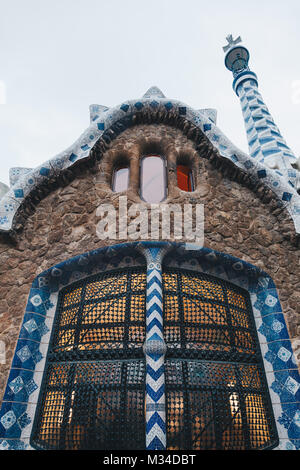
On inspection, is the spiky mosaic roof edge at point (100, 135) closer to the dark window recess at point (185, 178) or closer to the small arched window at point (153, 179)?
the dark window recess at point (185, 178)

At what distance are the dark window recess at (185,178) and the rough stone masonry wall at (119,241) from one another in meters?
0.17

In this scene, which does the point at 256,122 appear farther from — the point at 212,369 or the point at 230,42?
the point at 212,369

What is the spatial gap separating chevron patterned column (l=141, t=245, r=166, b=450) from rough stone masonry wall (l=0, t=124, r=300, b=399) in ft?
2.08

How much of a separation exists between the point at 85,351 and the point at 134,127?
370cm

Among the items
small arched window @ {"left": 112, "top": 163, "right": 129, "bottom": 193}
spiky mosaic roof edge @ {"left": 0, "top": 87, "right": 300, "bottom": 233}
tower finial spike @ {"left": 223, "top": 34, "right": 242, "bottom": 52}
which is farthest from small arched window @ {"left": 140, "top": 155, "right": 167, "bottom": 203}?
tower finial spike @ {"left": 223, "top": 34, "right": 242, "bottom": 52}

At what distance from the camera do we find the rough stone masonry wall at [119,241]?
12.2ft

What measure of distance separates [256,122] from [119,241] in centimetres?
567

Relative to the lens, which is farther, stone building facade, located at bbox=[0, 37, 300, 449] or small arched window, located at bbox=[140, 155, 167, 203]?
small arched window, located at bbox=[140, 155, 167, 203]

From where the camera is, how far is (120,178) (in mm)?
4871

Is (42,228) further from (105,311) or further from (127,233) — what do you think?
(105,311)

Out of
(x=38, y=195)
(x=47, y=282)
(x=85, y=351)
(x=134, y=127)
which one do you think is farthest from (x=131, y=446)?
(x=134, y=127)

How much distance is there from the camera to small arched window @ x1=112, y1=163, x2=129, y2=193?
473 centimetres

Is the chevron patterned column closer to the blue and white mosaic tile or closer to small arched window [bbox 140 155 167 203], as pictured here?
the blue and white mosaic tile

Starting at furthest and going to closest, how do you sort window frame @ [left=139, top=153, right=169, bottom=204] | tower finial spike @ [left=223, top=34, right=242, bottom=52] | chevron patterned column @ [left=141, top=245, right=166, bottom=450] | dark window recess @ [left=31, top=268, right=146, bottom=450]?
tower finial spike @ [left=223, top=34, right=242, bottom=52]
window frame @ [left=139, top=153, right=169, bottom=204]
dark window recess @ [left=31, top=268, right=146, bottom=450]
chevron patterned column @ [left=141, top=245, right=166, bottom=450]
